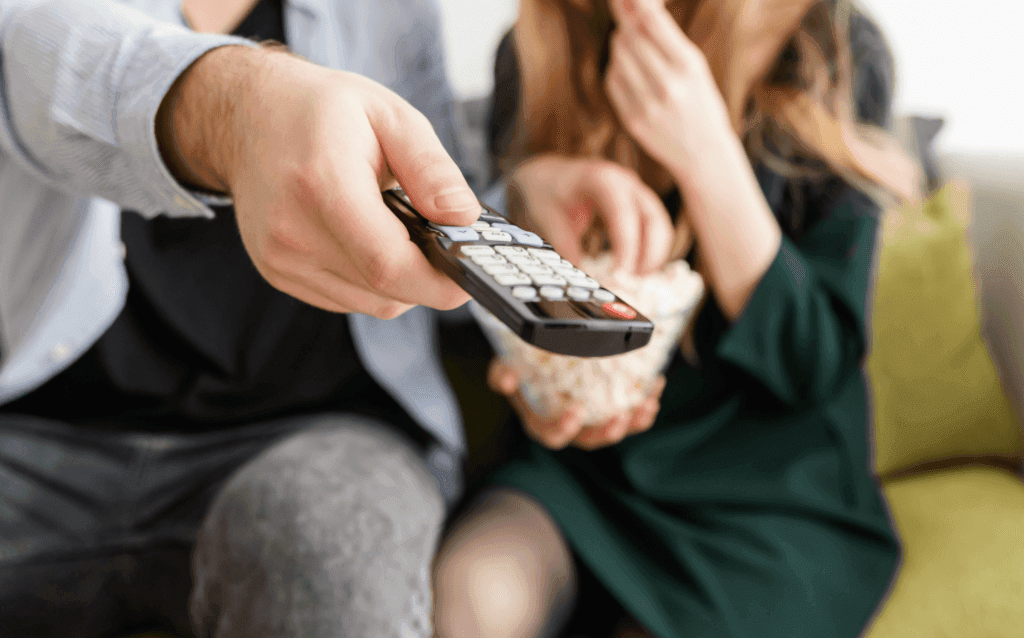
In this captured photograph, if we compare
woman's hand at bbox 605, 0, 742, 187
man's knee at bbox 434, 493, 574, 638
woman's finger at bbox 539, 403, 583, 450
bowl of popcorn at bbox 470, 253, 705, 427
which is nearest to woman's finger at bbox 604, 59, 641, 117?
woman's hand at bbox 605, 0, 742, 187

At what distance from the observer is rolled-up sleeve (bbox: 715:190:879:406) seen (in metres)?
0.44

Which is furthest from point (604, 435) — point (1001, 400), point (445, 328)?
point (1001, 400)

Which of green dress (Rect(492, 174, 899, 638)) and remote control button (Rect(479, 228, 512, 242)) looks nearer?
remote control button (Rect(479, 228, 512, 242))

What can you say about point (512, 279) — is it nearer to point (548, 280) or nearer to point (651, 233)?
point (548, 280)

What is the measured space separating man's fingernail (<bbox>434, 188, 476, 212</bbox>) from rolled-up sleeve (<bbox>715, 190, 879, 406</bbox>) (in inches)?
11.8

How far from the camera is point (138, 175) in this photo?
273 millimetres

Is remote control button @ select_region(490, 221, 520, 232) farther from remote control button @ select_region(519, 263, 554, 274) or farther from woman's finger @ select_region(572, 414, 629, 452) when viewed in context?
woman's finger @ select_region(572, 414, 629, 452)

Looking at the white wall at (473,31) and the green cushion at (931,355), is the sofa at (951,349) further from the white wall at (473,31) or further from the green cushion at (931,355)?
the white wall at (473,31)

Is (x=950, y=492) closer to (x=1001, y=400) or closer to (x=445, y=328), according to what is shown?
(x=1001, y=400)

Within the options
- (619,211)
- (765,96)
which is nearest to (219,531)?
(619,211)

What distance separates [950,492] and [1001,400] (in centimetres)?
13

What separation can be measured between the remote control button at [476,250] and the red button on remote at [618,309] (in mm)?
45

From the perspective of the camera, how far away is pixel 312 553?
32 centimetres

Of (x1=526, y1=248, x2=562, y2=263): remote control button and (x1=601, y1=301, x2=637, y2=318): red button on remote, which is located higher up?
(x1=601, y1=301, x2=637, y2=318): red button on remote
